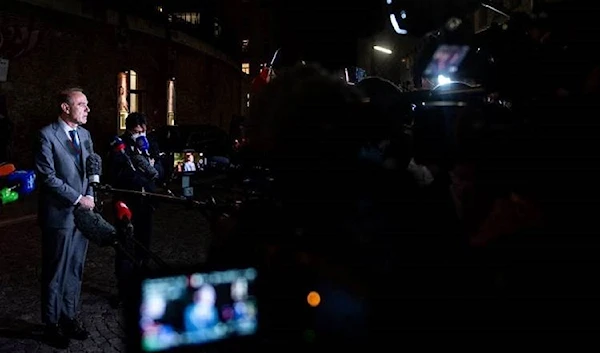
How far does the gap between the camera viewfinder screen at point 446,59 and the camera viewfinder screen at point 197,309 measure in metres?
1.27

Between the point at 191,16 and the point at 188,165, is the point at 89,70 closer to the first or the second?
the point at 191,16

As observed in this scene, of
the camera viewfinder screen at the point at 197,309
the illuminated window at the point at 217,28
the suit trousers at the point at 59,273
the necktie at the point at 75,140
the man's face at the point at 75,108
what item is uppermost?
the illuminated window at the point at 217,28

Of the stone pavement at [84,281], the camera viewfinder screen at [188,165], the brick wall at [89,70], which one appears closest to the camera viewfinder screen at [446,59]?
the stone pavement at [84,281]

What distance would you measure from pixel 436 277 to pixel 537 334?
33 cm

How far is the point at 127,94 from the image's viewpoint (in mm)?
21609

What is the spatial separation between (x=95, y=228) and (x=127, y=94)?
63.6 feet

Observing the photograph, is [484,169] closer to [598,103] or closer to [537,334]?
[598,103]

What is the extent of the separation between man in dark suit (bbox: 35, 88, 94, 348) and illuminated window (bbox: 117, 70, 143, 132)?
54.5 ft

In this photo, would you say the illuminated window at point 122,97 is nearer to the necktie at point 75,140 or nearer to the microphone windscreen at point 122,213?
the necktie at point 75,140

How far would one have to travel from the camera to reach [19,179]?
13.5ft

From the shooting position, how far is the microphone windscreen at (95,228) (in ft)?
10.5

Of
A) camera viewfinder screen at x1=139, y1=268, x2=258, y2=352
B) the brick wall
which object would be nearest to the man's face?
camera viewfinder screen at x1=139, y1=268, x2=258, y2=352

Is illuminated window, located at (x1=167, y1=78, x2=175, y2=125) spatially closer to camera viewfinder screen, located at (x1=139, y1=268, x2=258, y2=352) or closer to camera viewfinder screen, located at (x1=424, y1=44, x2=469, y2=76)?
camera viewfinder screen, located at (x1=424, y1=44, x2=469, y2=76)

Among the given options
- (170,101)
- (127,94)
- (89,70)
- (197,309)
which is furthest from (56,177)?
(170,101)
